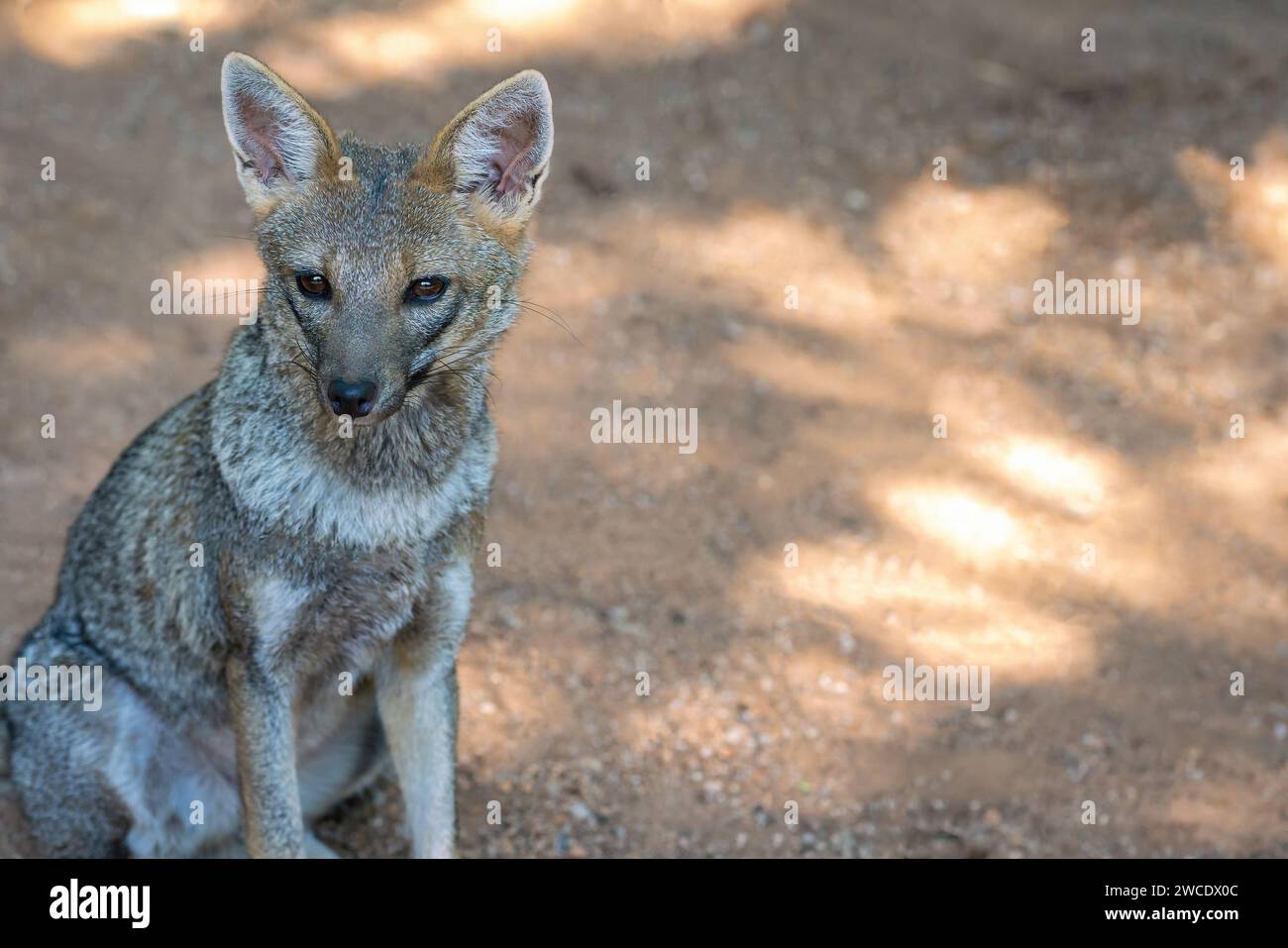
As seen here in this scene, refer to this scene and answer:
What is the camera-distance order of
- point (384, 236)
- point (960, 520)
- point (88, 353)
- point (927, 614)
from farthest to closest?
point (88, 353) < point (960, 520) < point (927, 614) < point (384, 236)

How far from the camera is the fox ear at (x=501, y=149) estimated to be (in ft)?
14.2

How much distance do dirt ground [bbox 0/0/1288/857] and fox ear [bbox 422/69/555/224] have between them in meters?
0.73

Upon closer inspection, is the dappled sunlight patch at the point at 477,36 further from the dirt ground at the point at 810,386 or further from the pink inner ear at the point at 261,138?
the pink inner ear at the point at 261,138

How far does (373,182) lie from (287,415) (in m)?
0.79

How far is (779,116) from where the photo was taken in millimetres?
9375

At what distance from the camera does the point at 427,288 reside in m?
4.23

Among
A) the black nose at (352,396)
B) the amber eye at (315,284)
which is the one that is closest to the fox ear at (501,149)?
the amber eye at (315,284)

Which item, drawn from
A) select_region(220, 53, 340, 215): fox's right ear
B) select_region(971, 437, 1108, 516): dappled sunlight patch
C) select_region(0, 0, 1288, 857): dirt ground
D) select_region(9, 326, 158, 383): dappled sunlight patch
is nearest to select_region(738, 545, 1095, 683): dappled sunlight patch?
select_region(0, 0, 1288, 857): dirt ground

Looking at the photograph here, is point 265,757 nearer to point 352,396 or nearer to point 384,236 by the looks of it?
point 352,396

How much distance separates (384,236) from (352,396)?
1.71 feet

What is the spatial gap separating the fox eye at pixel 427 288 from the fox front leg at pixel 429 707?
3.09 ft

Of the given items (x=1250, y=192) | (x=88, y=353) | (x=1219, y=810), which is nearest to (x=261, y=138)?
(x=88, y=353)

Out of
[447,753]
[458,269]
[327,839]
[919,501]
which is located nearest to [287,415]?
[458,269]

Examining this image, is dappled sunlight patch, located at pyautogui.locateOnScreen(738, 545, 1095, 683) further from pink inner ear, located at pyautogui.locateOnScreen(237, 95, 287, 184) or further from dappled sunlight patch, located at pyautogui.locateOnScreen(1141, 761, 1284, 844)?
pink inner ear, located at pyautogui.locateOnScreen(237, 95, 287, 184)
